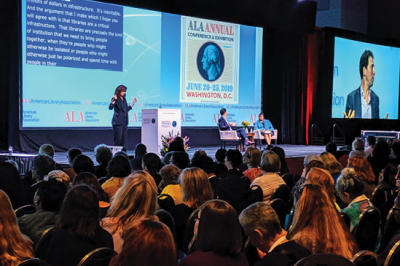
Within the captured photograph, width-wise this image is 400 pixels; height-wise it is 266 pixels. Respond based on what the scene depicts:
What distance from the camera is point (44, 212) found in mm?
1981

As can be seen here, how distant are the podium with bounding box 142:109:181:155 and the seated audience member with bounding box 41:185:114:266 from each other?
18.4ft

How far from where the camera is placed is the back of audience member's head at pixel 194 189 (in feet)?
8.16

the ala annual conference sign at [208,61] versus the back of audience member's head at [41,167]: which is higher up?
the ala annual conference sign at [208,61]

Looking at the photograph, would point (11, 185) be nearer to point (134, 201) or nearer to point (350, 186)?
point (134, 201)

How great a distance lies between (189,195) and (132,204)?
2.04ft

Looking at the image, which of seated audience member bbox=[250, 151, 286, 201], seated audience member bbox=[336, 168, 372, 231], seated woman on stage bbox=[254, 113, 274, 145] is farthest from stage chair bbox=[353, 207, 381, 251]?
seated woman on stage bbox=[254, 113, 274, 145]

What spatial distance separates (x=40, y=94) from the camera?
7883 millimetres

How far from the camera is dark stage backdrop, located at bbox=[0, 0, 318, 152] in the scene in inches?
297

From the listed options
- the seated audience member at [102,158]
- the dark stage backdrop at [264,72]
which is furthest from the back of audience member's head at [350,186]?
the dark stage backdrop at [264,72]

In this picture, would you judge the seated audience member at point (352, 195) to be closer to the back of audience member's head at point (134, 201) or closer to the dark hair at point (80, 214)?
the back of audience member's head at point (134, 201)

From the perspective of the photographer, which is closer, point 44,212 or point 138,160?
point 44,212

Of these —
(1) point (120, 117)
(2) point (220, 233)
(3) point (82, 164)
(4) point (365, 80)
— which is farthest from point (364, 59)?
(2) point (220, 233)

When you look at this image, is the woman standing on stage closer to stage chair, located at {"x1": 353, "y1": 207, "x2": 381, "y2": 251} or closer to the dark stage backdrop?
the dark stage backdrop

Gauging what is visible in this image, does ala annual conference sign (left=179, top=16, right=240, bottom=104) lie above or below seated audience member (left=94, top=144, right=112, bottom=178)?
above
